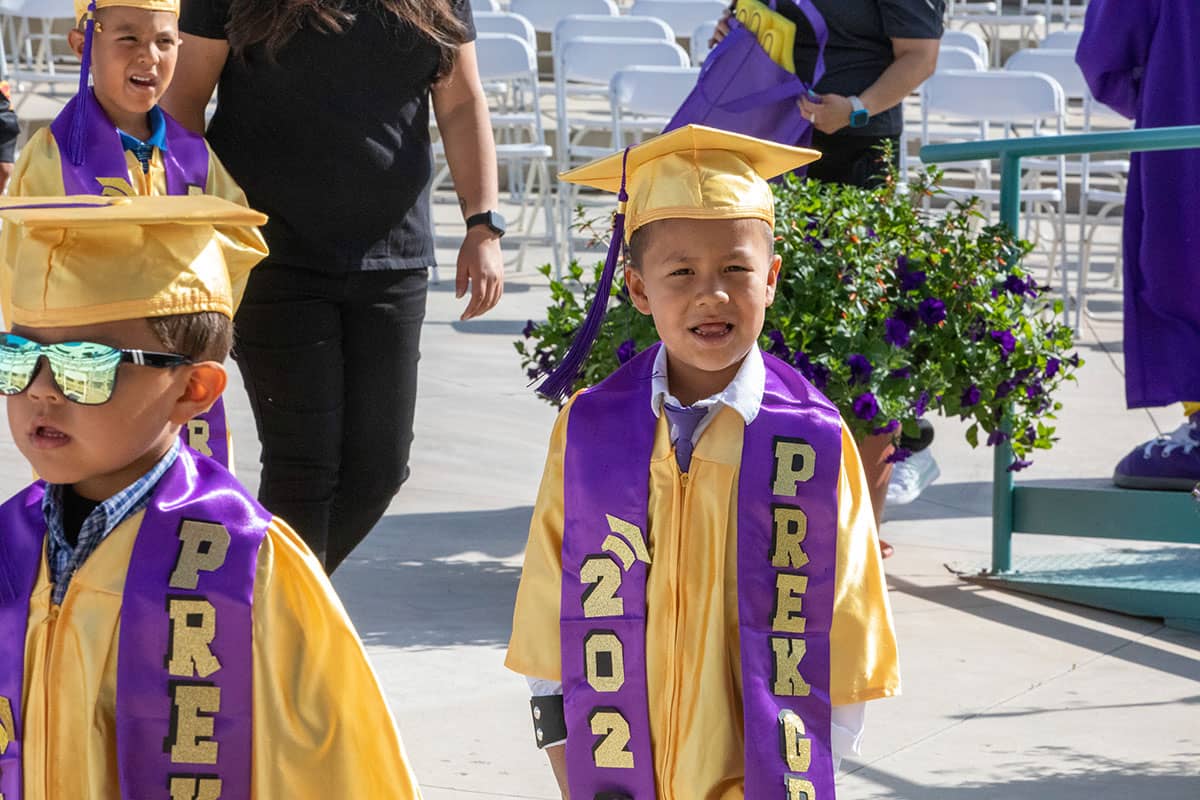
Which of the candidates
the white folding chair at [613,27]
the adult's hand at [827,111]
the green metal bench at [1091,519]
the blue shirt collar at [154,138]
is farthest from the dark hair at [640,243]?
the white folding chair at [613,27]

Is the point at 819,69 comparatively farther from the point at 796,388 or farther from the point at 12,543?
the point at 12,543

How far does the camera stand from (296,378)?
154 inches

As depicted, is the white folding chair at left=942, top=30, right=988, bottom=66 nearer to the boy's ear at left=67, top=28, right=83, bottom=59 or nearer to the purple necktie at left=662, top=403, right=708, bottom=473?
the boy's ear at left=67, top=28, right=83, bottom=59

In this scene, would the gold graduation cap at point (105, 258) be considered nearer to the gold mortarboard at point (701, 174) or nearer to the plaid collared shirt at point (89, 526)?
the plaid collared shirt at point (89, 526)

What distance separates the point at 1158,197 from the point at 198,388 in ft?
13.9

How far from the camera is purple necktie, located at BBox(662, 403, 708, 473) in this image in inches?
117

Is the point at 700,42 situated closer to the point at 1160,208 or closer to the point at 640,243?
the point at 1160,208

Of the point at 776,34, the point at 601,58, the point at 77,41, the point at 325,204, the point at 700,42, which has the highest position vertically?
the point at 700,42

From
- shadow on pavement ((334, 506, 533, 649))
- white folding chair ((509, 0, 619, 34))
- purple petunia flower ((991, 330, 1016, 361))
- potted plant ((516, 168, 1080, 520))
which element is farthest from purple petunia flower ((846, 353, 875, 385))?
white folding chair ((509, 0, 619, 34))

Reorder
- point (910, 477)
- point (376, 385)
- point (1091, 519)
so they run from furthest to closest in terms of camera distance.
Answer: point (910, 477) → point (1091, 519) → point (376, 385)

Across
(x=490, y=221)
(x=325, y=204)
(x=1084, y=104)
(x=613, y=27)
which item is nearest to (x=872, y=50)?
(x=490, y=221)

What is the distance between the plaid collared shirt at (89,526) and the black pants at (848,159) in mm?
3586

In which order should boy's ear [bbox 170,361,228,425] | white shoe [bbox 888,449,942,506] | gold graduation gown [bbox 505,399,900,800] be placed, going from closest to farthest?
boy's ear [bbox 170,361,228,425] < gold graduation gown [bbox 505,399,900,800] < white shoe [bbox 888,449,942,506]

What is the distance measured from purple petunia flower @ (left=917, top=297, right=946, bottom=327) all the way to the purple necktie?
2.25 metres
